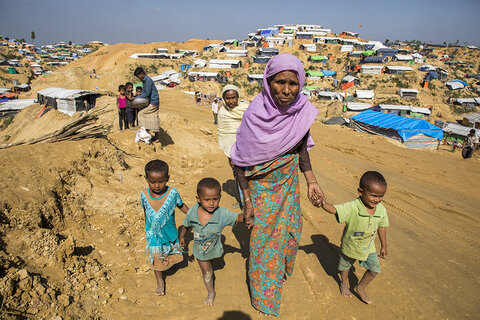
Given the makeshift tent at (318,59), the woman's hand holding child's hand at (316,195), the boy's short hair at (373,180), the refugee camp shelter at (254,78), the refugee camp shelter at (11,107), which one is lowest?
the refugee camp shelter at (11,107)

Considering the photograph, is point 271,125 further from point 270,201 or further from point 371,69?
point 371,69

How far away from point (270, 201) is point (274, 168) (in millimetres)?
293

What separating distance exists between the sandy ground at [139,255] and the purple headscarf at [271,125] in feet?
4.96

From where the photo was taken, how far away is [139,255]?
3.11m

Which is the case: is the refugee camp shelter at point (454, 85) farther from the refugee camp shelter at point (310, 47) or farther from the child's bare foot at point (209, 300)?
the child's bare foot at point (209, 300)

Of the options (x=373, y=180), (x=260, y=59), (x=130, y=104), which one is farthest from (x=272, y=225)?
(x=260, y=59)

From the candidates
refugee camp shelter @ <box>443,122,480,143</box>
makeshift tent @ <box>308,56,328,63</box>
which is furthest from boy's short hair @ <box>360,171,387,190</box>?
makeshift tent @ <box>308,56,328,63</box>

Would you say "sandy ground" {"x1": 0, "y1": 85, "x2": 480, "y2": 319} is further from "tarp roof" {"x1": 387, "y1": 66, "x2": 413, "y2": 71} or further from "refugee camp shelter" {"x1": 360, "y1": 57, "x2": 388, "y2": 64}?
"refugee camp shelter" {"x1": 360, "y1": 57, "x2": 388, "y2": 64}

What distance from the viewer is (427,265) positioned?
10.7 ft

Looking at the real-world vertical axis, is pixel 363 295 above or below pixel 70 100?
above

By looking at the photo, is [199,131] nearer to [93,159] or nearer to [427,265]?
[93,159]

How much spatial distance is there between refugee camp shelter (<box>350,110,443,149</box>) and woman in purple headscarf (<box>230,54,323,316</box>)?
15.0 meters

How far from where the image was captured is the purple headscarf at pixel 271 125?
2090mm

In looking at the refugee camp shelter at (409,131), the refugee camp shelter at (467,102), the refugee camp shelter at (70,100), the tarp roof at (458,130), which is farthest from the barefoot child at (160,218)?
the refugee camp shelter at (467,102)
